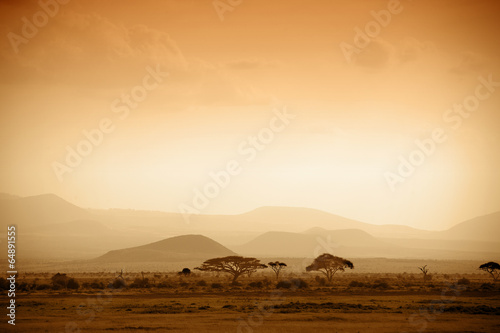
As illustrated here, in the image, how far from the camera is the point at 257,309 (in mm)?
48312

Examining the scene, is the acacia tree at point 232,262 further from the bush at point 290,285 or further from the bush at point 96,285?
the bush at point 96,285

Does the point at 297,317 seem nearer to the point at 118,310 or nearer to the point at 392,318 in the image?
the point at 392,318

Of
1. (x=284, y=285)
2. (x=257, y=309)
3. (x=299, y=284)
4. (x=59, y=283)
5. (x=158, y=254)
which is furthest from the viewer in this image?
(x=158, y=254)

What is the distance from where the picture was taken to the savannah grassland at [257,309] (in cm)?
3897

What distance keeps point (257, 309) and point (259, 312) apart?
1.93m

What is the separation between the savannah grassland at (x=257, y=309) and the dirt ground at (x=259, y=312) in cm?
6

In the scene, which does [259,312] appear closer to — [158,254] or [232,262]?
[232,262]

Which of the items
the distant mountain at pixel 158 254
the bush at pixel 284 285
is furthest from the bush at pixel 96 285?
the distant mountain at pixel 158 254

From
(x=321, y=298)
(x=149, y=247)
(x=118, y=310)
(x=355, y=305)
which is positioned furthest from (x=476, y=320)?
(x=149, y=247)

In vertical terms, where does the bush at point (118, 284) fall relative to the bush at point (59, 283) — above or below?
below

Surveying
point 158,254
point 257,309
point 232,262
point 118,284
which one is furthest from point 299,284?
point 158,254

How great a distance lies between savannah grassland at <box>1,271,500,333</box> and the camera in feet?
128

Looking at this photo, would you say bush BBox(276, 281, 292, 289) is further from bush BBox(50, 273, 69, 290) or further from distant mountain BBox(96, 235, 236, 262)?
distant mountain BBox(96, 235, 236, 262)

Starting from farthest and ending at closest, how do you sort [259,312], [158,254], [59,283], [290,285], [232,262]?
[158,254]
[232,262]
[290,285]
[59,283]
[259,312]
